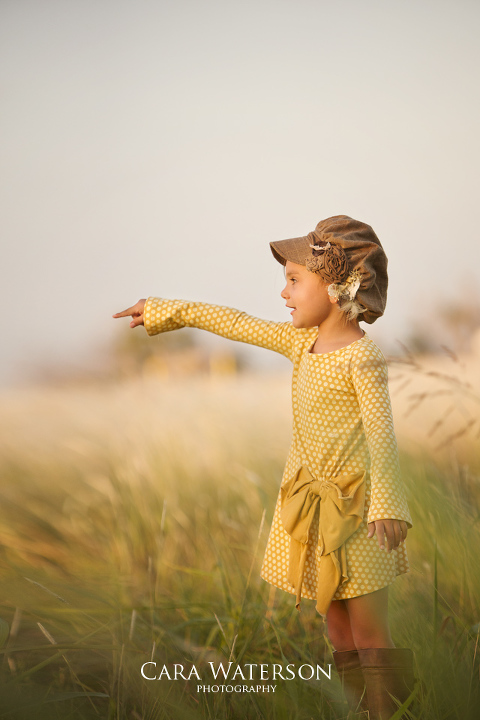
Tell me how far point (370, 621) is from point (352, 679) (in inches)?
4.7

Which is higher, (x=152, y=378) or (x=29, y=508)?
(x=152, y=378)

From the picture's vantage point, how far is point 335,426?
1.39 m

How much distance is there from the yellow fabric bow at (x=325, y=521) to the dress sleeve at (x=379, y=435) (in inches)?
3.2

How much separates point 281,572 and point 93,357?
1.65 metres

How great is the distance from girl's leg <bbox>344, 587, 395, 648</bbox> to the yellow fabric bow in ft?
0.19

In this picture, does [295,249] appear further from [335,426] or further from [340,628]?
[340,628]

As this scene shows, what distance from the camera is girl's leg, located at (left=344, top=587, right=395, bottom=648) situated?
1315 millimetres

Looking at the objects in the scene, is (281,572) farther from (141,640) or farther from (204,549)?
(204,549)

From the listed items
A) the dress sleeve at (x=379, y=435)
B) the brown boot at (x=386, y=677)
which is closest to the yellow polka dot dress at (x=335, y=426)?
the dress sleeve at (x=379, y=435)

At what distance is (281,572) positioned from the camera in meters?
1.43

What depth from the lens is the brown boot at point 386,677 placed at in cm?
129

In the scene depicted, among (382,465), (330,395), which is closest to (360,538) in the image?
(382,465)

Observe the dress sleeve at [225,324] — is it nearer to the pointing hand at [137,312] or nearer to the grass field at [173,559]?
the pointing hand at [137,312]

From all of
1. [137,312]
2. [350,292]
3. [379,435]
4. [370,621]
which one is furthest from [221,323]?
[370,621]
